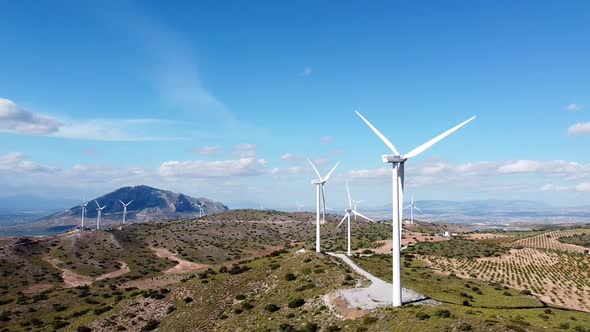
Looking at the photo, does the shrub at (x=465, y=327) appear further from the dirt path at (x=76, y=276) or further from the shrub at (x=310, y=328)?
the dirt path at (x=76, y=276)

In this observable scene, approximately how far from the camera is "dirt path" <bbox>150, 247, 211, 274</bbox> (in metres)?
154

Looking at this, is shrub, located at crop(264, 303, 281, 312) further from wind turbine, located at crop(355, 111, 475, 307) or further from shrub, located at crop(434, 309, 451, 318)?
shrub, located at crop(434, 309, 451, 318)

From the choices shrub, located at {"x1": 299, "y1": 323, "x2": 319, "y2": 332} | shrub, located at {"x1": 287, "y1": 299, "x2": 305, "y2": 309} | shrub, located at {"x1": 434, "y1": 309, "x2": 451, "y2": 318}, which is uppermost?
shrub, located at {"x1": 434, "y1": 309, "x2": 451, "y2": 318}

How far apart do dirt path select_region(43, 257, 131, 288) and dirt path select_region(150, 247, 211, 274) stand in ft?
53.2

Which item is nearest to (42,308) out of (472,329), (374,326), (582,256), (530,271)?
(374,326)

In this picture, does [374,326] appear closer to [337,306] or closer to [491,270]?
[337,306]

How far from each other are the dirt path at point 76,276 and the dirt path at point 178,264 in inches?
638

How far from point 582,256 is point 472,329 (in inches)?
4952

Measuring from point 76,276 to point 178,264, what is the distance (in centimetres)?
3596

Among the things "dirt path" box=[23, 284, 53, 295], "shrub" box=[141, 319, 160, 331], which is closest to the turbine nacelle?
"shrub" box=[141, 319, 160, 331]

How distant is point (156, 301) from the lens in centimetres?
8575

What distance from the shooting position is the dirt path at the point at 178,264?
153975mm

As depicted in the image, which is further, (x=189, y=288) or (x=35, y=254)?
(x=35, y=254)

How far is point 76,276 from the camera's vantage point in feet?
464
